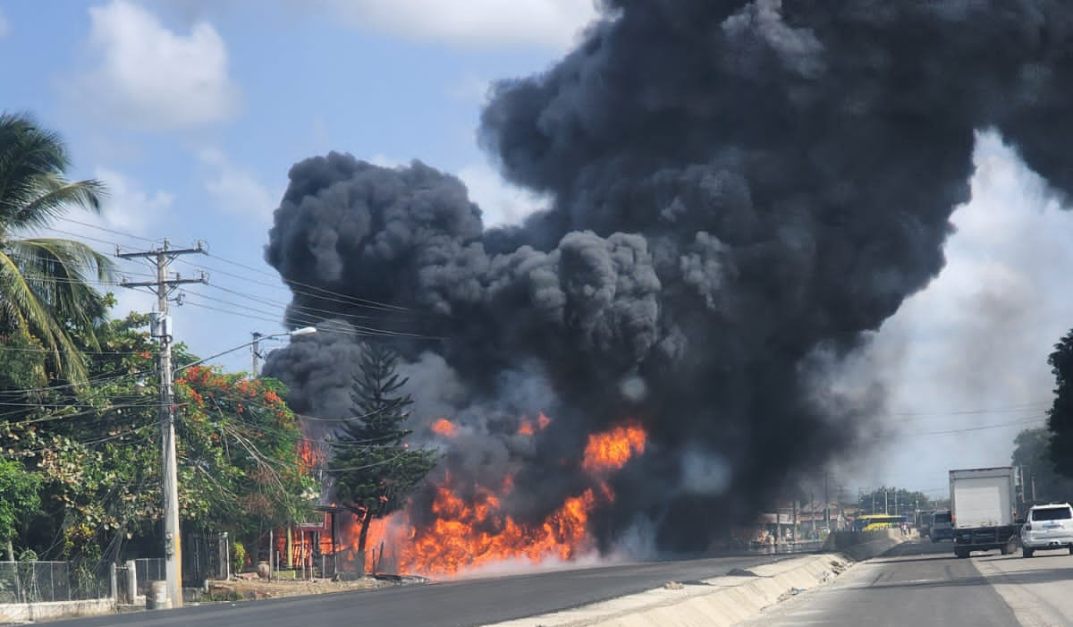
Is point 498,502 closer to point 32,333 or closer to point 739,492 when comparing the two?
point 739,492

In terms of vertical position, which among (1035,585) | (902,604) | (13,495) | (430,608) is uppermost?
(13,495)

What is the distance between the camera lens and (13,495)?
3853cm

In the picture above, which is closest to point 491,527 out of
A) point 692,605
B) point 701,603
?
point 701,603

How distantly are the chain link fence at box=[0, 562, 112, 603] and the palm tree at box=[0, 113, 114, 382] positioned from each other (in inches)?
226

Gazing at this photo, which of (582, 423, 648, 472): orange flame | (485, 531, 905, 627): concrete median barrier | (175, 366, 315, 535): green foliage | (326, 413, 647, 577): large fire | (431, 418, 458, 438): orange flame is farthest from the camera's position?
(431, 418, 458, 438): orange flame

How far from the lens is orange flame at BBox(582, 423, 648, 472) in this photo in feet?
227

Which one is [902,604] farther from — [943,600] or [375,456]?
[375,456]

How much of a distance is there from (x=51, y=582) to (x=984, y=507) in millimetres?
32495

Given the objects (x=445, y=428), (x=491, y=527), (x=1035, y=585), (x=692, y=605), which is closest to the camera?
(x=692, y=605)

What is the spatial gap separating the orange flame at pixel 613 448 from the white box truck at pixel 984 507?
2296cm

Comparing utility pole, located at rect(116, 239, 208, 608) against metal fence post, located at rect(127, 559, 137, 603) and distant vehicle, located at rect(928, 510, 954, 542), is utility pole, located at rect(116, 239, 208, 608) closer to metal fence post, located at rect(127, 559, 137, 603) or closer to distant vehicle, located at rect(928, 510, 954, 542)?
metal fence post, located at rect(127, 559, 137, 603)

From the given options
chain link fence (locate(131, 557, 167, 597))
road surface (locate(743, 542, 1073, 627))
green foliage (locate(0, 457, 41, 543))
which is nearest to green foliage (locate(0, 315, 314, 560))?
chain link fence (locate(131, 557, 167, 597))

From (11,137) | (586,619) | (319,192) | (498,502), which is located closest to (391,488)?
(498,502)

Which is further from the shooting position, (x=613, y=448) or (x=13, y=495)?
(x=613, y=448)
